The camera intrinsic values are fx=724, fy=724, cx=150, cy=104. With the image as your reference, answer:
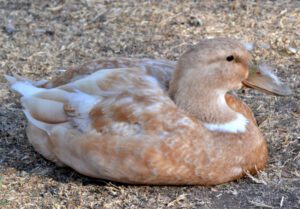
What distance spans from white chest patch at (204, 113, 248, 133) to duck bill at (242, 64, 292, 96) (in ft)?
A: 0.73

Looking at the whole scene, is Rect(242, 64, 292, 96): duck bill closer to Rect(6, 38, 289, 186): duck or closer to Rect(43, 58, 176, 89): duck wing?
Rect(6, 38, 289, 186): duck

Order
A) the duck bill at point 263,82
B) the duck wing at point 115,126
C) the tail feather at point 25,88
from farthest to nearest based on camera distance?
the tail feather at point 25,88
the duck bill at point 263,82
the duck wing at point 115,126

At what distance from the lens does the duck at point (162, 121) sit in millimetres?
4176

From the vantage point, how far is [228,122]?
4410 mm

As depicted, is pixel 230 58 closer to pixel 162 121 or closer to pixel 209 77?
pixel 209 77

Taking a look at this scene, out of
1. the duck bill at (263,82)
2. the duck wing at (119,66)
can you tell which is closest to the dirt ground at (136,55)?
the duck bill at (263,82)

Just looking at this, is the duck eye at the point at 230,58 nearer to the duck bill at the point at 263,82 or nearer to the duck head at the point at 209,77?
the duck head at the point at 209,77

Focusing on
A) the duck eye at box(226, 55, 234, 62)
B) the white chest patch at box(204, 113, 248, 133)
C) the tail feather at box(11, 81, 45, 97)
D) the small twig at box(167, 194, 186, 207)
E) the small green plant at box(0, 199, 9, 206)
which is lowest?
the small green plant at box(0, 199, 9, 206)

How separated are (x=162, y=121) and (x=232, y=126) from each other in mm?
482

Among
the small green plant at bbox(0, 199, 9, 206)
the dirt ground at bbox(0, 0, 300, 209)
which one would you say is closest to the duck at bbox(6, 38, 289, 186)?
the dirt ground at bbox(0, 0, 300, 209)

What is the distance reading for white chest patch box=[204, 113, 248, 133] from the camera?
4.34 m

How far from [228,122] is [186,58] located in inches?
18.7

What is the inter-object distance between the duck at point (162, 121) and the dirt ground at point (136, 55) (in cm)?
11

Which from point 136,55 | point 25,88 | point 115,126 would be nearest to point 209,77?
point 115,126
